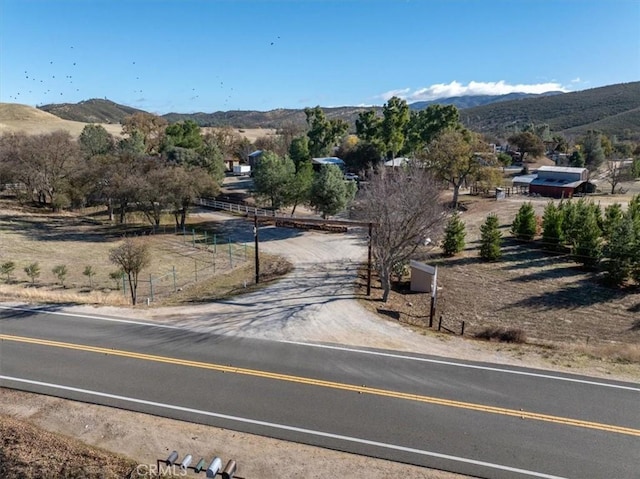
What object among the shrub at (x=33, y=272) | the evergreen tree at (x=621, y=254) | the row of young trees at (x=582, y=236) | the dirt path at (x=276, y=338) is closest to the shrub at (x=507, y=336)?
the dirt path at (x=276, y=338)

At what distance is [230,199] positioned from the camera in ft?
179

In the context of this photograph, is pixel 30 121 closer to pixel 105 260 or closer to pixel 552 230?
pixel 105 260

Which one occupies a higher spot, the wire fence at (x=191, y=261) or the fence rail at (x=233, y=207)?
the fence rail at (x=233, y=207)

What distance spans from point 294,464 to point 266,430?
1245mm

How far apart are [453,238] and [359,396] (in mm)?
21896

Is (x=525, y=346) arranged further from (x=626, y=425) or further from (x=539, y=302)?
(x=539, y=302)

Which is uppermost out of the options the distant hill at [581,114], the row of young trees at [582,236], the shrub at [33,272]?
the distant hill at [581,114]

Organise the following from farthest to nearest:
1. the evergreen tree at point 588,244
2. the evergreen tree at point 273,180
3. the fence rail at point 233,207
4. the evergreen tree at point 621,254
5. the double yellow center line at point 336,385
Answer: the fence rail at point 233,207
the evergreen tree at point 273,180
the evergreen tree at point 588,244
the evergreen tree at point 621,254
the double yellow center line at point 336,385

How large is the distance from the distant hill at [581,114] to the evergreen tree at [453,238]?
4392 inches

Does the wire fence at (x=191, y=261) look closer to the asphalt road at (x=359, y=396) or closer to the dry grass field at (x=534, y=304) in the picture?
the asphalt road at (x=359, y=396)

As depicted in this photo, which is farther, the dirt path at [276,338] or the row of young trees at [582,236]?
the row of young trees at [582,236]

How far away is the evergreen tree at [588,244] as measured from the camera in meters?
27.9

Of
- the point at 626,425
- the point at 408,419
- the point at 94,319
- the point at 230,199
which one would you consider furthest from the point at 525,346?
the point at 230,199

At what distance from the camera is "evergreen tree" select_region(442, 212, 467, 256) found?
102 feet
